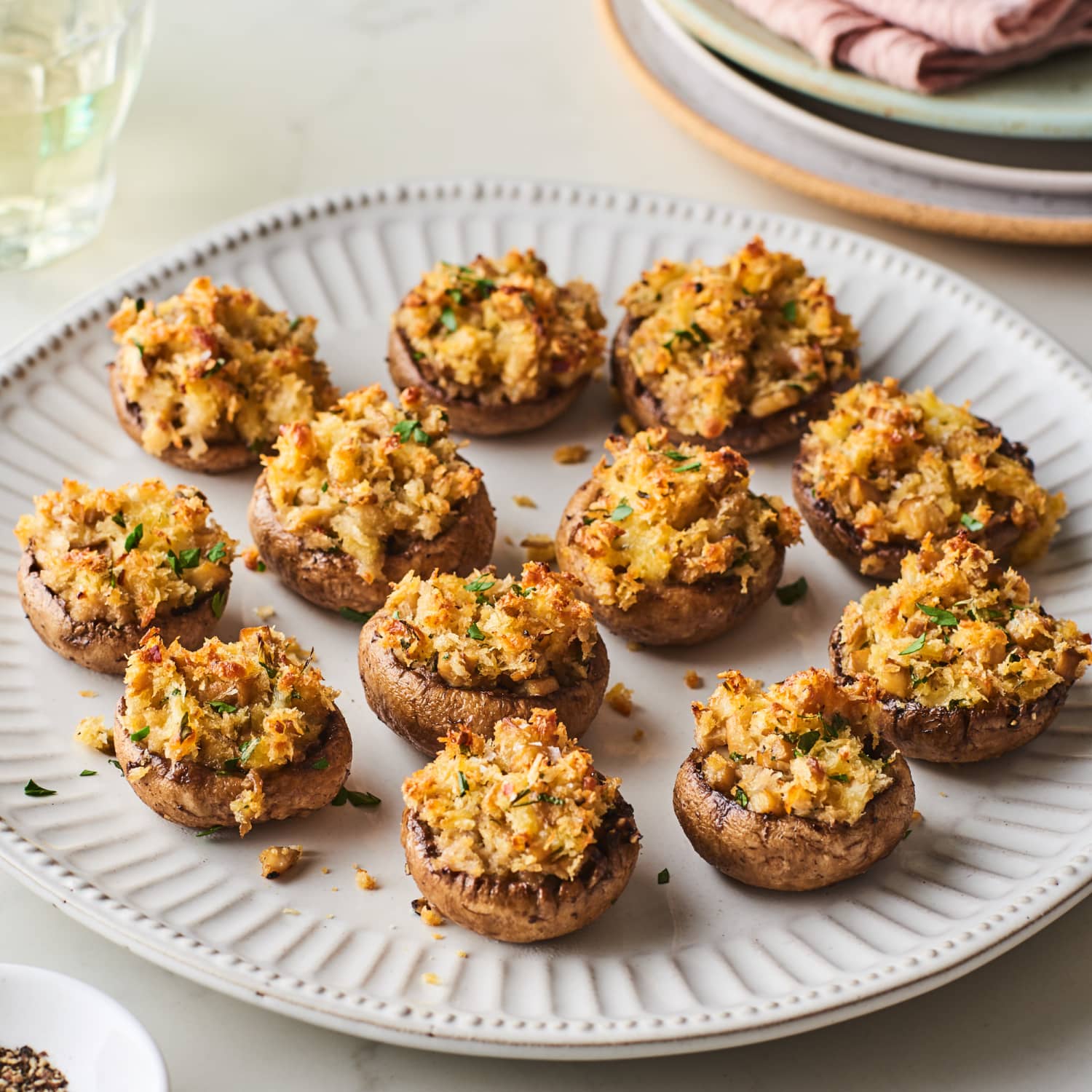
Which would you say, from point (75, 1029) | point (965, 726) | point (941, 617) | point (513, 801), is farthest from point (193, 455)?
point (965, 726)

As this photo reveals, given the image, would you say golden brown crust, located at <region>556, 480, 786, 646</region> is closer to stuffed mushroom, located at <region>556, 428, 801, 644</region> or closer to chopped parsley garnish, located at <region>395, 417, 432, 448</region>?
stuffed mushroom, located at <region>556, 428, 801, 644</region>

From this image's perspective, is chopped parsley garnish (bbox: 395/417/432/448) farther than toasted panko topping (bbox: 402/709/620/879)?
Yes

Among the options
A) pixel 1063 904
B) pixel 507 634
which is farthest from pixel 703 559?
pixel 1063 904

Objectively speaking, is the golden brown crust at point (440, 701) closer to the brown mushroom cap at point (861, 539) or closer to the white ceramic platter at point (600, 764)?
the white ceramic platter at point (600, 764)

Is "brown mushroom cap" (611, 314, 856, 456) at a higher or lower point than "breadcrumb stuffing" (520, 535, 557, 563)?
higher

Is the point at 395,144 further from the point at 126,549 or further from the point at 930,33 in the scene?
the point at 126,549

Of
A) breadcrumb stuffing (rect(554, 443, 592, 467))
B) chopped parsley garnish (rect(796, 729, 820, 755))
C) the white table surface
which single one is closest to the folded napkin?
the white table surface
